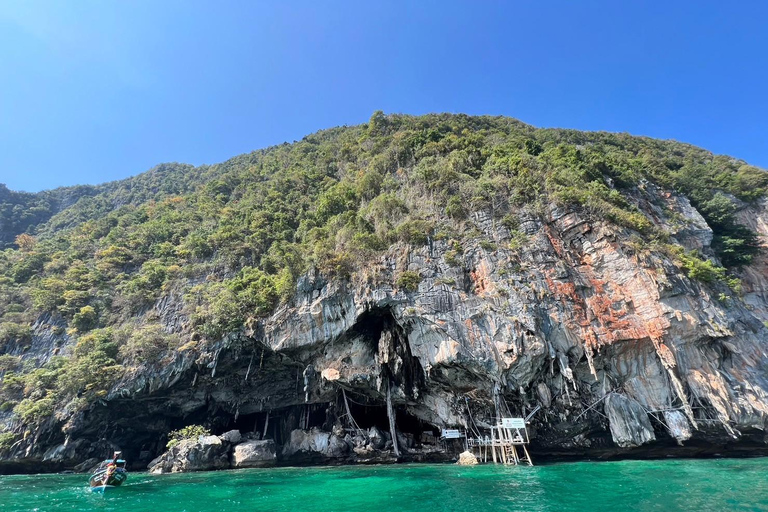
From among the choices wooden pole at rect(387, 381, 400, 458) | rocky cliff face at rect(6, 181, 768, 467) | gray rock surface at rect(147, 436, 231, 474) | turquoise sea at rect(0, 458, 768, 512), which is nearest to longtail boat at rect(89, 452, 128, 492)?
turquoise sea at rect(0, 458, 768, 512)

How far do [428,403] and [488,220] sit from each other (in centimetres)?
1464

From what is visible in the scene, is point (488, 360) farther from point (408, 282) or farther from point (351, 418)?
point (351, 418)

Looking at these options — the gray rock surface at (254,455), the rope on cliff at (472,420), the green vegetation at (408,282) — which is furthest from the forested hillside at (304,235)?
the rope on cliff at (472,420)

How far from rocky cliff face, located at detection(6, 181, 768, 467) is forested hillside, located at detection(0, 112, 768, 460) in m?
1.08

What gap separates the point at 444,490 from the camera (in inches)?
558

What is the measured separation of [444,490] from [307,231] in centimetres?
2579

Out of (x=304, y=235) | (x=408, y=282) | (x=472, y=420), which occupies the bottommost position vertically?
(x=472, y=420)

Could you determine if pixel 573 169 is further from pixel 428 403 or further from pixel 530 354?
pixel 428 403

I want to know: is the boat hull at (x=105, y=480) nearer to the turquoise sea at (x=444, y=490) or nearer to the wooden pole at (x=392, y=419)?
the turquoise sea at (x=444, y=490)

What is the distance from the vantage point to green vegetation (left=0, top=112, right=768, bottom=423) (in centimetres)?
2583

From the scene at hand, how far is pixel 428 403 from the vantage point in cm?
2477

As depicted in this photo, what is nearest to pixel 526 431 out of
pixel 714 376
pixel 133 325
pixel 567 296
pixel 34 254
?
pixel 567 296

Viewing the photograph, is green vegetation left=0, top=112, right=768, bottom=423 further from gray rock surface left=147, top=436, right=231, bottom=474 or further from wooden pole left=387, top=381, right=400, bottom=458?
wooden pole left=387, top=381, right=400, bottom=458

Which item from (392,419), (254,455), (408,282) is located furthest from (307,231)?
(254,455)
